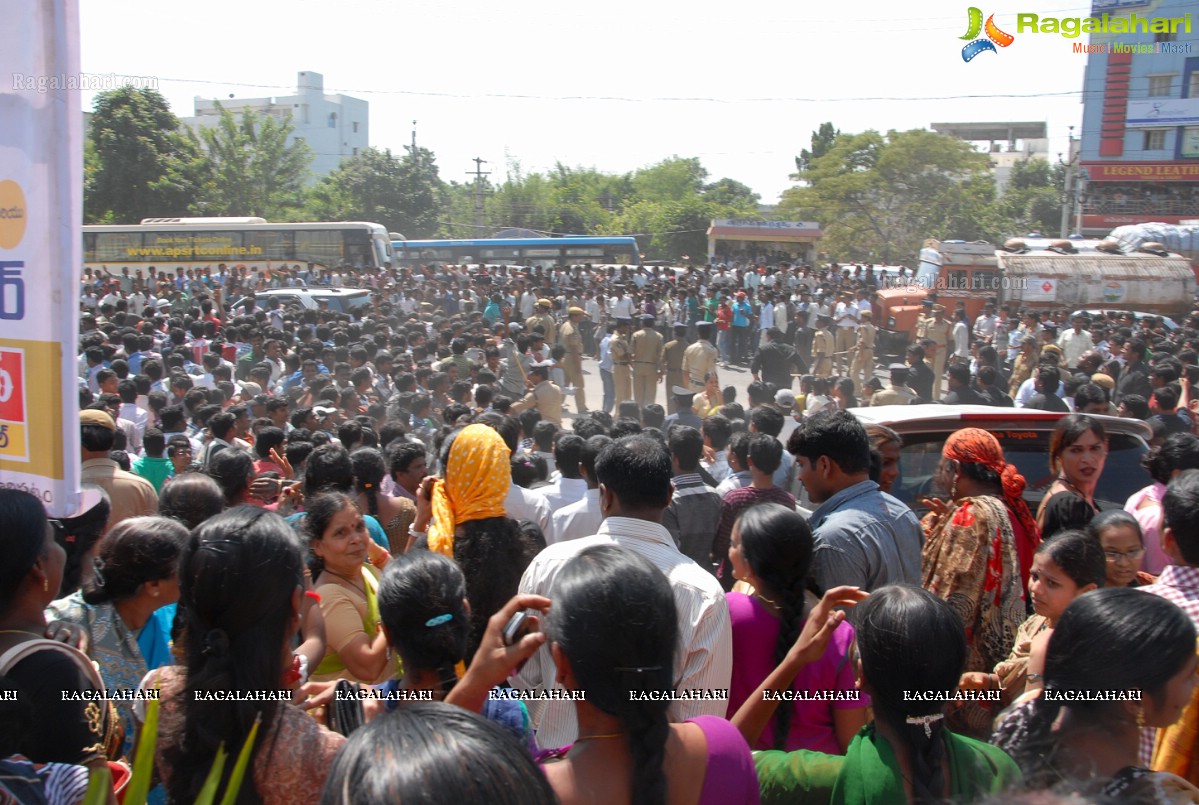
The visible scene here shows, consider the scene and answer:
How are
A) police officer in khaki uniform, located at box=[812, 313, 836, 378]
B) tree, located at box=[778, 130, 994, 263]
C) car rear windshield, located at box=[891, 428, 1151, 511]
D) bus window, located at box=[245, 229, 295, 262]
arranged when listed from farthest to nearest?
tree, located at box=[778, 130, 994, 263], bus window, located at box=[245, 229, 295, 262], police officer in khaki uniform, located at box=[812, 313, 836, 378], car rear windshield, located at box=[891, 428, 1151, 511]

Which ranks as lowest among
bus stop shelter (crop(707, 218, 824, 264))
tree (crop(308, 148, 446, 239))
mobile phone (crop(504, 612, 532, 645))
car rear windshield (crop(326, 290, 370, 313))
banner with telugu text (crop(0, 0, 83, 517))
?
mobile phone (crop(504, 612, 532, 645))

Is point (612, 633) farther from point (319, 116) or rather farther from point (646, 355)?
point (319, 116)

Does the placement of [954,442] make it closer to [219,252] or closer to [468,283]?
[468,283]

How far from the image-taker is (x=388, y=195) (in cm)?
4397

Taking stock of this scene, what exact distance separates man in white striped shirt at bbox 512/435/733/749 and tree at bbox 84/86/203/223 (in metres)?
40.4

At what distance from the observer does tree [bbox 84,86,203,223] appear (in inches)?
1487

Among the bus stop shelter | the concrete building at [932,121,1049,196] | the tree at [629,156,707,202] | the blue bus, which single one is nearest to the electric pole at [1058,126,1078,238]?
the bus stop shelter

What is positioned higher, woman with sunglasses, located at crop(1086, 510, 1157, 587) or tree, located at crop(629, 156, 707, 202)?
tree, located at crop(629, 156, 707, 202)

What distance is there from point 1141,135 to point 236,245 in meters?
37.6

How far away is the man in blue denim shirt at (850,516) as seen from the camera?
3.13 m

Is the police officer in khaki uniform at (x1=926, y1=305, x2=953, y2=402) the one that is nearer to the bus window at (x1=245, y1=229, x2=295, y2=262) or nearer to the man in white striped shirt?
the man in white striped shirt

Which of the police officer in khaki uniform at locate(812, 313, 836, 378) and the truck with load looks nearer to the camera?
the police officer in khaki uniform at locate(812, 313, 836, 378)

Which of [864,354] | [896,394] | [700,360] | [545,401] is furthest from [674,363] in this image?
[896,394]

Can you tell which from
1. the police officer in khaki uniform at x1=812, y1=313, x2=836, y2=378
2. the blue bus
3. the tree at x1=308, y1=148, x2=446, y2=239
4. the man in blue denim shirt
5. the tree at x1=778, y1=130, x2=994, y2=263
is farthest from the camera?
the tree at x1=308, y1=148, x2=446, y2=239
